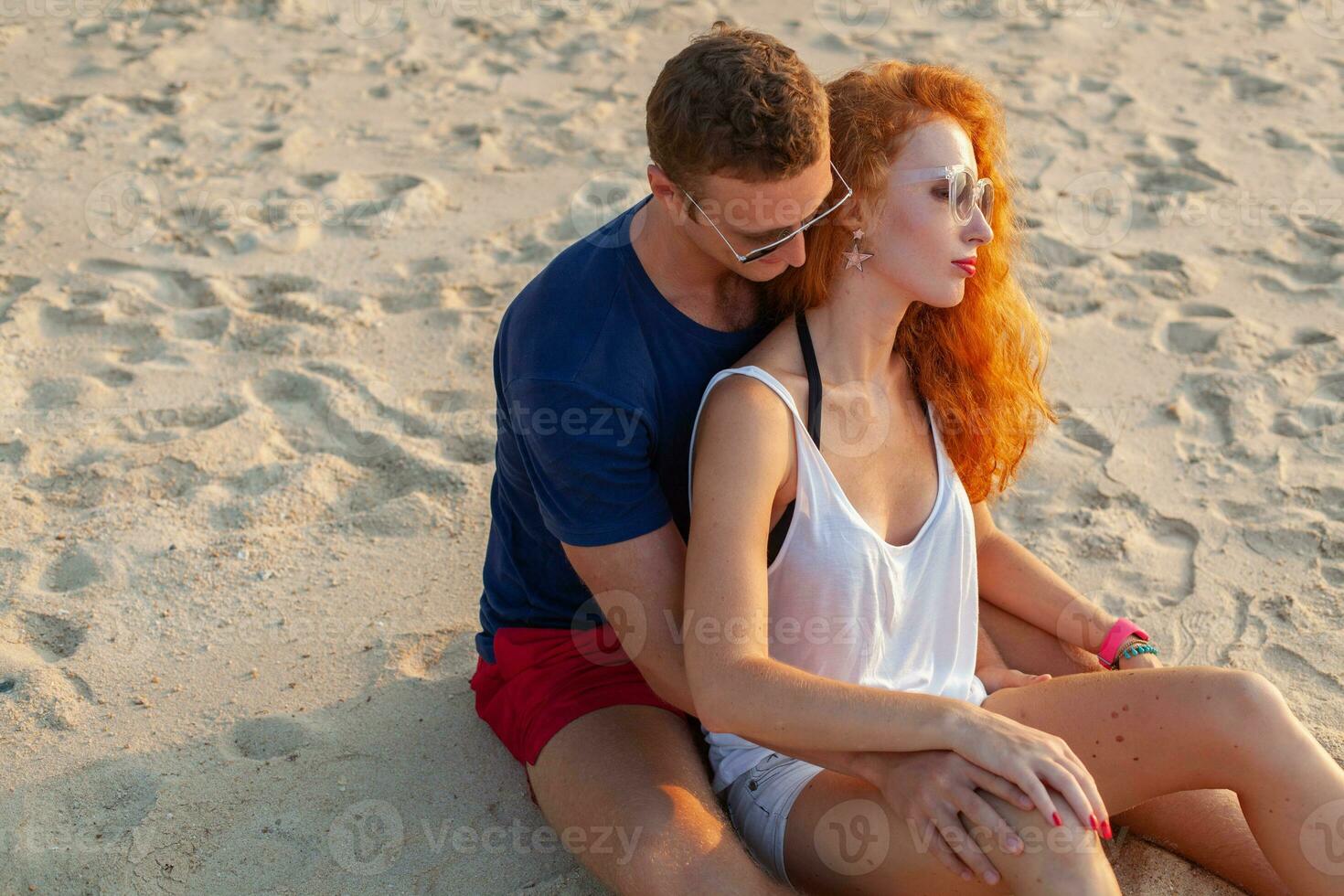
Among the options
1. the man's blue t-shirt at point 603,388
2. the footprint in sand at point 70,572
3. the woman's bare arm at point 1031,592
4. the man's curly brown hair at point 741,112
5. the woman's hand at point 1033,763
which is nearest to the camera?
the woman's hand at point 1033,763

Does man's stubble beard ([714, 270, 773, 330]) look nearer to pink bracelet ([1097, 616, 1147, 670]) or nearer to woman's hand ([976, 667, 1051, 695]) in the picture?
woman's hand ([976, 667, 1051, 695])

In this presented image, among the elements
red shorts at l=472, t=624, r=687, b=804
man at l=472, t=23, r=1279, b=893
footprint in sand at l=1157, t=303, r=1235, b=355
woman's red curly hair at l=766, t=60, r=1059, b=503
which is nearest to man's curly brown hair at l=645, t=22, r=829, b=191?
man at l=472, t=23, r=1279, b=893

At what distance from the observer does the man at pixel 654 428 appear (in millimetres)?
2186

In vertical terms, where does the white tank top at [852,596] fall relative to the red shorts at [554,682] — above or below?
above

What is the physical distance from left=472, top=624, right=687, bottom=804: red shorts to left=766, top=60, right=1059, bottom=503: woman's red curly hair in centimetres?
79

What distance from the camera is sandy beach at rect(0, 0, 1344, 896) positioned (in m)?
2.73

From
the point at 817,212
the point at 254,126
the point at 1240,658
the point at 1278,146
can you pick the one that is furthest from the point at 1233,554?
the point at 254,126

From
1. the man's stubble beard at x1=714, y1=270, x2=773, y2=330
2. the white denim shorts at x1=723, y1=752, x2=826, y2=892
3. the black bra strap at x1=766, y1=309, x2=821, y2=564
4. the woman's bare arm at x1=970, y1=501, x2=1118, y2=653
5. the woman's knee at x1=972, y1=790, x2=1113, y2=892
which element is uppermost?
the man's stubble beard at x1=714, y1=270, x2=773, y2=330

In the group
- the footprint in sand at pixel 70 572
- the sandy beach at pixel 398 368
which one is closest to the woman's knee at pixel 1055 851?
the sandy beach at pixel 398 368

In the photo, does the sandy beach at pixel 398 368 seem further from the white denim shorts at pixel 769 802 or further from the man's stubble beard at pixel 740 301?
the man's stubble beard at pixel 740 301

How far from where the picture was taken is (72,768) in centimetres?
268

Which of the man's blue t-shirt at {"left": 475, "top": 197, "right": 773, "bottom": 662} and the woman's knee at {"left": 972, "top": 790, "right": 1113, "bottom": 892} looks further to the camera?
the man's blue t-shirt at {"left": 475, "top": 197, "right": 773, "bottom": 662}

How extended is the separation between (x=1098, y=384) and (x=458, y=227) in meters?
2.41

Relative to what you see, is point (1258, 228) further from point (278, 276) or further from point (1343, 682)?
point (278, 276)
